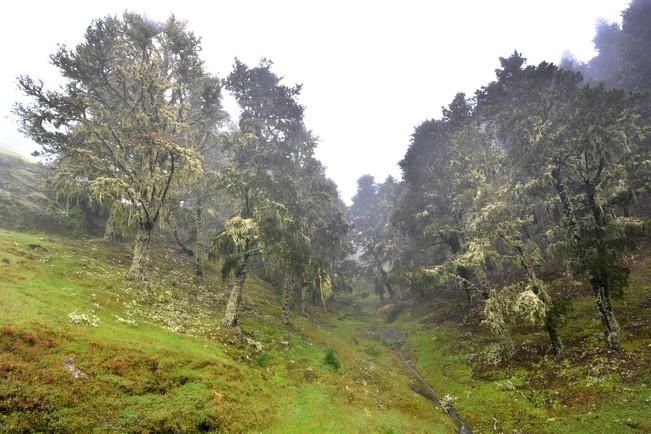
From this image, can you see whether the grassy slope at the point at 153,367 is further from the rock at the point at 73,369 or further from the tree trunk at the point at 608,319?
the tree trunk at the point at 608,319

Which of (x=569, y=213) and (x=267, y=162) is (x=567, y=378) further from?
(x=267, y=162)

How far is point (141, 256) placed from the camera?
24.1m

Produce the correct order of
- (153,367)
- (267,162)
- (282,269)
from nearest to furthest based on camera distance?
(153,367) → (282,269) → (267,162)

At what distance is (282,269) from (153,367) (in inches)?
655

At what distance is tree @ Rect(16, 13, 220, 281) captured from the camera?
24.2 m

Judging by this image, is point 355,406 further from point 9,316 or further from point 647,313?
point 647,313

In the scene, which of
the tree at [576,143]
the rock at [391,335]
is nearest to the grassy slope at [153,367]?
the rock at [391,335]

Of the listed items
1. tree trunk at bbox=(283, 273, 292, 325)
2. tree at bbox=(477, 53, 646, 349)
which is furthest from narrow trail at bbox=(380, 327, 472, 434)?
tree trunk at bbox=(283, 273, 292, 325)

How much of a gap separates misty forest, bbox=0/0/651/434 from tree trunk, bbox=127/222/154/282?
A: 0.11 metres

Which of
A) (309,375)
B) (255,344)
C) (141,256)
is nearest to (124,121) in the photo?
(141,256)

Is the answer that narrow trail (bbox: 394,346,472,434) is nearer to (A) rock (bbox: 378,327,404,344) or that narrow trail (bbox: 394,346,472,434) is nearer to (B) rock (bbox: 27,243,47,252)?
(A) rock (bbox: 378,327,404,344)

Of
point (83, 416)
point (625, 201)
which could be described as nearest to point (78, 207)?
point (83, 416)

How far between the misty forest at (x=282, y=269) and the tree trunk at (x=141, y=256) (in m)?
0.11

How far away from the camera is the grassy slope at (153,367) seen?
1070 centimetres
